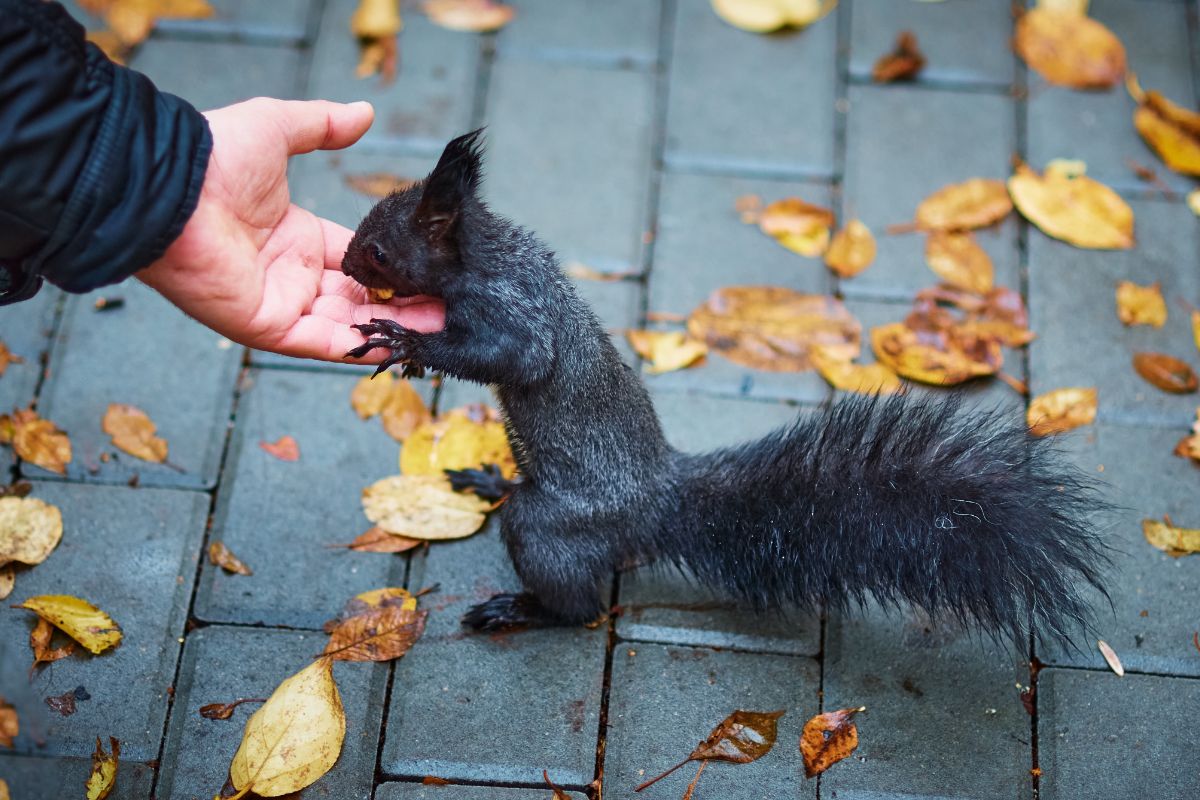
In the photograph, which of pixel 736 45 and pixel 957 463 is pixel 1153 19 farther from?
pixel 957 463

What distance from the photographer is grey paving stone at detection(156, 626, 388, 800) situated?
2008mm

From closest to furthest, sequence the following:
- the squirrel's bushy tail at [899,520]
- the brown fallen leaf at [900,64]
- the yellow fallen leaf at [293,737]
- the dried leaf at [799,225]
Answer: the squirrel's bushy tail at [899,520]
the yellow fallen leaf at [293,737]
the dried leaf at [799,225]
the brown fallen leaf at [900,64]

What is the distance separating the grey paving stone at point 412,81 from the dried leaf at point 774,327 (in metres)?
0.81

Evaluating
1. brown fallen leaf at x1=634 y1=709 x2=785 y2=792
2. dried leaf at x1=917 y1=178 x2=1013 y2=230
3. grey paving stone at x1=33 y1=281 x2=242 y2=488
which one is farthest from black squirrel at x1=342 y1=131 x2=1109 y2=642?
dried leaf at x1=917 y1=178 x2=1013 y2=230

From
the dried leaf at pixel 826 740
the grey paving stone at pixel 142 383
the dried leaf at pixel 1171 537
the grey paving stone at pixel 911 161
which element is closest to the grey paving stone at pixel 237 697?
the grey paving stone at pixel 142 383

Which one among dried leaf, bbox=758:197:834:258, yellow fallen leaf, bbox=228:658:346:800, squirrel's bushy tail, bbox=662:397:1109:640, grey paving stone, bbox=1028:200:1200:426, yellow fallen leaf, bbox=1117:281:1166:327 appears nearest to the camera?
squirrel's bushy tail, bbox=662:397:1109:640

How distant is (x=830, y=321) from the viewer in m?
2.68

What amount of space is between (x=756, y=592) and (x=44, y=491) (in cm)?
142

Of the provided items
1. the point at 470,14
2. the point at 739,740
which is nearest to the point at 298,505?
the point at 739,740

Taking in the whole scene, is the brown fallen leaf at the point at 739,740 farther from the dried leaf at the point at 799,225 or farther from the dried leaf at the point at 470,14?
the dried leaf at the point at 470,14

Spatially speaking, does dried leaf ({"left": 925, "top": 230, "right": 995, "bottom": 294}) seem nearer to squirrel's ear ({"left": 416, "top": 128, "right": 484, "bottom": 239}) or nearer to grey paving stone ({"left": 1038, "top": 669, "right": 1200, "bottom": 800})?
grey paving stone ({"left": 1038, "top": 669, "right": 1200, "bottom": 800})

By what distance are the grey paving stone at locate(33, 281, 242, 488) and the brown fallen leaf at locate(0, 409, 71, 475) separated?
17mm

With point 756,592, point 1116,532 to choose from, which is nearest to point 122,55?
point 756,592

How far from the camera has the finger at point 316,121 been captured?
207cm
